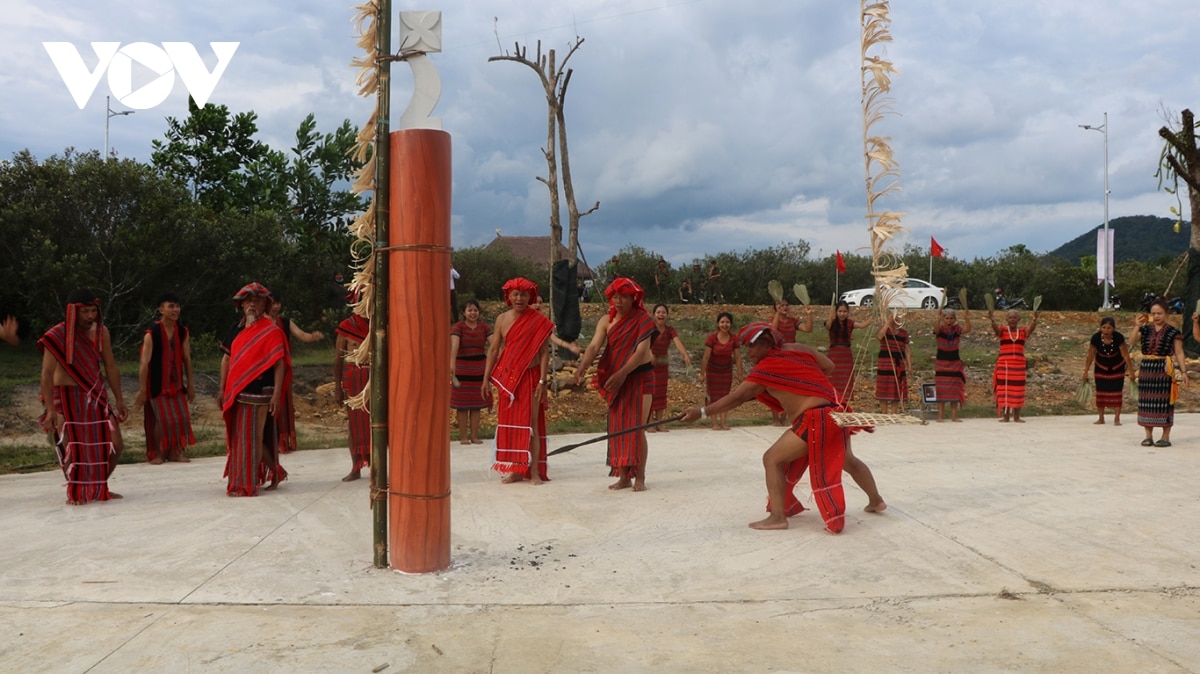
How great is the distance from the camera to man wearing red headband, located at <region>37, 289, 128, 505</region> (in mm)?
7383

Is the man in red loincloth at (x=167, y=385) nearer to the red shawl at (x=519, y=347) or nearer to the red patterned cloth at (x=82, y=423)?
the red patterned cloth at (x=82, y=423)

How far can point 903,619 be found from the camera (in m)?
4.63

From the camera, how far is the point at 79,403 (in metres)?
7.50

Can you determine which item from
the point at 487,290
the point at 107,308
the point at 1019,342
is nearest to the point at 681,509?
the point at 1019,342

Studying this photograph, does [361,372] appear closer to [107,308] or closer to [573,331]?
[573,331]

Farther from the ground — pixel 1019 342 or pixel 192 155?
pixel 192 155

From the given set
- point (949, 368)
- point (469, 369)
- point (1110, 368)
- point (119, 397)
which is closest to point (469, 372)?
point (469, 369)

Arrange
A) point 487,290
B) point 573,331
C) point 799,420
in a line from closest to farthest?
point 799,420 → point 573,331 → point 487,290

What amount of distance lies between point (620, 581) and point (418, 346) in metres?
1.69

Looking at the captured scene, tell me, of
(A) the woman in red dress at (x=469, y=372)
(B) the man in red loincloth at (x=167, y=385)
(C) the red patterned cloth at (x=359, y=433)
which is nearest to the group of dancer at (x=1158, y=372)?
(A) the woman in red dress at (x=469, y=372)

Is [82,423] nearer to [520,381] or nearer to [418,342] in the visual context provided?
[520,381]

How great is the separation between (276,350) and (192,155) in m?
15.1

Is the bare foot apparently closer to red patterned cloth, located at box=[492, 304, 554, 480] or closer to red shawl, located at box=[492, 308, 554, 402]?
red patterned cloth, located at box=[492, 304, 554, 480]

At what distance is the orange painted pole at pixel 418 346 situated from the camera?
5.37 m
